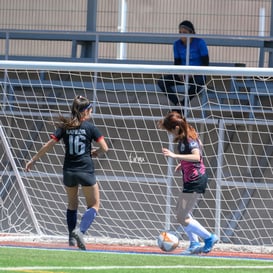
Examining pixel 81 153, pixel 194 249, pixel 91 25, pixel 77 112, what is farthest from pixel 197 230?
pixel 91 25

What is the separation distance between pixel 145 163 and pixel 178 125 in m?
3.94

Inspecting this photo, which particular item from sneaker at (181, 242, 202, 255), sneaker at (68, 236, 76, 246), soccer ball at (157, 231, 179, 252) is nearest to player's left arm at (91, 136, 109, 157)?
sneaker at (68, 236, 76, 246)

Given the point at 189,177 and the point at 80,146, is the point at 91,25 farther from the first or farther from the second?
the point at 189,177

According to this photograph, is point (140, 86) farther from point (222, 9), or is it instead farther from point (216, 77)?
point (222, 9)

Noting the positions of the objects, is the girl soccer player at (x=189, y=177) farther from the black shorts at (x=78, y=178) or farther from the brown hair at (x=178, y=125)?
the black shorts at (x=78, y=178)

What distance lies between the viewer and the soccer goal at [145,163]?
17.5 metres

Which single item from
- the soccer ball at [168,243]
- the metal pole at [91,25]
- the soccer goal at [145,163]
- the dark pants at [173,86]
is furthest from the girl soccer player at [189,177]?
the metal pole at [91,25]

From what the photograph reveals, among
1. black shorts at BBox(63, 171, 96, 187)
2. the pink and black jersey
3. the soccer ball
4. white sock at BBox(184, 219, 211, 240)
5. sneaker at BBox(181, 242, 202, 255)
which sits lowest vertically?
sneaker at BBox(181, 242, 202, 255)

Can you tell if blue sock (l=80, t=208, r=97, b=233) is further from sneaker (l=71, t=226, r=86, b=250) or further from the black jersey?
the black jersey

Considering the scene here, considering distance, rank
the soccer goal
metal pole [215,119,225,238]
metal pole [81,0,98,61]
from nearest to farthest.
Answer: metal pole [215,119,225,238] < the soccer goal < metal pole [81,0,98,61]

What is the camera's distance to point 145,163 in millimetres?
17953

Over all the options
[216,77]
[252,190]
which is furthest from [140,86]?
[252,190]

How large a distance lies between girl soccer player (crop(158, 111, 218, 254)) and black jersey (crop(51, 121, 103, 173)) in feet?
2.66

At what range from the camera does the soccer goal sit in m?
17.5
